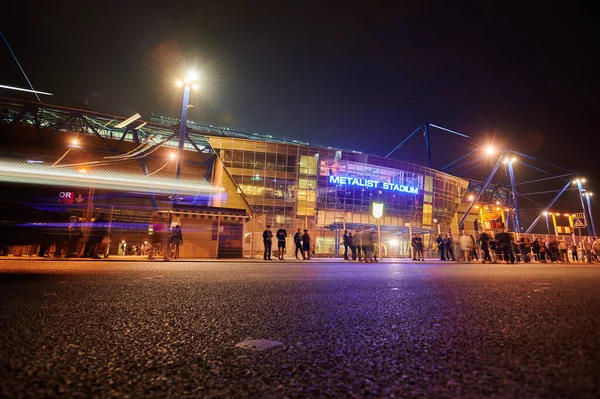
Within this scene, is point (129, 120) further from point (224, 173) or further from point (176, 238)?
point (176, 238)

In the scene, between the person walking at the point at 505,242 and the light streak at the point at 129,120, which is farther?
the light streak at the point at 129,120

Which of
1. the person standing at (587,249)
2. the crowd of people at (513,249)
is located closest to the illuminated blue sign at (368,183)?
the crowd of people at (513,249)

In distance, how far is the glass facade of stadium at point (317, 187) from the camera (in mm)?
32469

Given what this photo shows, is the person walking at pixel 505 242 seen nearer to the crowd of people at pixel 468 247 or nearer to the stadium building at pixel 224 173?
the crowd of people at pixel 468 247

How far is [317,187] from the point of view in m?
35.2

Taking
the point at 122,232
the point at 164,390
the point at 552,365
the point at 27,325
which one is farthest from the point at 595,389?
the point at 122,232

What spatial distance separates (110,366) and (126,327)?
656mm

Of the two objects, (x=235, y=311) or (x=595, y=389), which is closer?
(x=595, y=389)

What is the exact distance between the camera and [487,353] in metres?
1.10

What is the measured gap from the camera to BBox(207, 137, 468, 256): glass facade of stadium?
32469 mm

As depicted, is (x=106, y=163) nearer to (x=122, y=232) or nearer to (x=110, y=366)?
(x=122, y=232)

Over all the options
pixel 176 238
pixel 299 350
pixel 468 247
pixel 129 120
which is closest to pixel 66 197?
pixel 176 238

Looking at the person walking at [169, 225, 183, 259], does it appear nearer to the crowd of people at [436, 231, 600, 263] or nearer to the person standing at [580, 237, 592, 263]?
the crowd of people at [436, 231, 600, 263]

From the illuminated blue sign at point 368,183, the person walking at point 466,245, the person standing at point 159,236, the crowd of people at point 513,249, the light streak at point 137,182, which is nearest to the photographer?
the person standing at point 159,236
